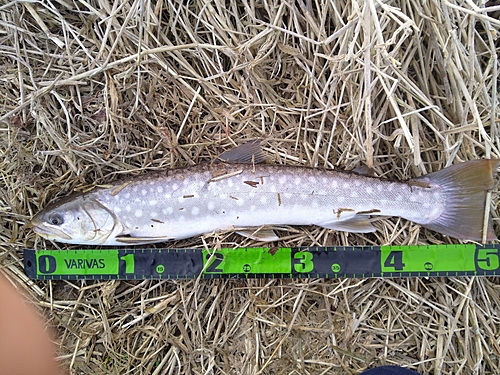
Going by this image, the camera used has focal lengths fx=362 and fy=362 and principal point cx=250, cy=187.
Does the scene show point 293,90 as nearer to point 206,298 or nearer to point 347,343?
point 206,298

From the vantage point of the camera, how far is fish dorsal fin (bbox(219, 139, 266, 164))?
2.24 metres

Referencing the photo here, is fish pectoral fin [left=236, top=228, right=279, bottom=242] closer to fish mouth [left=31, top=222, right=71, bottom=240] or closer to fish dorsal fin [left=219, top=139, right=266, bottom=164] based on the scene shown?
fish dorsal fin [left=219, top=139, right=266, bottom=164]

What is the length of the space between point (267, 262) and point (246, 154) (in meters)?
0.68

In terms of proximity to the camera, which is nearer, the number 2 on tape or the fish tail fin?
the fish tail fin

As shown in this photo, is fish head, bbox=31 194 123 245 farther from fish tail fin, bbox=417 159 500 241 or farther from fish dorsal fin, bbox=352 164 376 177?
fish tail fin, bbox=417 159 500 241

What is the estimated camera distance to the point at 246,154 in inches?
88.3

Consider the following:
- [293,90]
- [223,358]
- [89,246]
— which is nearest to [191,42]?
[293,90]

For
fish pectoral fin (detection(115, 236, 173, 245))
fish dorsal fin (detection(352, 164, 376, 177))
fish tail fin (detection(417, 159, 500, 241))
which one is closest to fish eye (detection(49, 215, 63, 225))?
fish pectoral fin (detection(115, 236, 173, 245))

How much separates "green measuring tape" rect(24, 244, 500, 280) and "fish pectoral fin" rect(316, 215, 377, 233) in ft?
A: 0.44

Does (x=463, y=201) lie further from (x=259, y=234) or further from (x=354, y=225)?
(x=259, y=234)

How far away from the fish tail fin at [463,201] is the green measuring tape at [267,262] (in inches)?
4.7

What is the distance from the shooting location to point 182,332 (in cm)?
226

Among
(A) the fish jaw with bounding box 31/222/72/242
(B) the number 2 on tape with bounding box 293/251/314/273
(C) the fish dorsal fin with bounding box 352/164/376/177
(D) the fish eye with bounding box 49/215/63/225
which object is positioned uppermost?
(C) the fish dorsal fin with bounding box 352/164/376/177

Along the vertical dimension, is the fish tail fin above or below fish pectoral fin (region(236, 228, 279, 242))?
above
